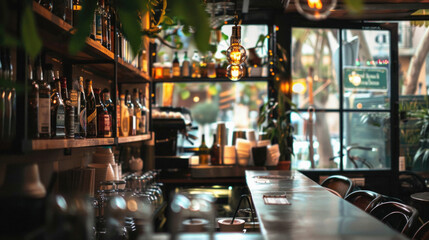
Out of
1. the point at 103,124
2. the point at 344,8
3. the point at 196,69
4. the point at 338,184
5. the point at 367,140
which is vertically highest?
the point at 344,8

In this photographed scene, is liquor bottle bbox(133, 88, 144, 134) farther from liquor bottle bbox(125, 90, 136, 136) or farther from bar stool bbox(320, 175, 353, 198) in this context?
bar stool bbox(320, 175, 353, 198)

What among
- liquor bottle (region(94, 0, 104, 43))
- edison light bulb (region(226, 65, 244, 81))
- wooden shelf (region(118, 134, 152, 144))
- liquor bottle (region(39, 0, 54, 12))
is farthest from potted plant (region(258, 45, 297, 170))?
liquor bottle (region(39, 0, 54, 12))

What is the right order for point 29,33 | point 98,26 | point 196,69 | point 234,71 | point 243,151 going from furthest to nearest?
point 196,69 < point 243,151 < point 234,71 < point 98,26 < point 29,33

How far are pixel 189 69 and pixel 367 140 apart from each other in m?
2.16

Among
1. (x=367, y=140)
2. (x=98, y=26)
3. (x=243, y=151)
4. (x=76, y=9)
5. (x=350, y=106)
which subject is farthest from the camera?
(x=367, y=140)

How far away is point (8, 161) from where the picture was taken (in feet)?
6.78

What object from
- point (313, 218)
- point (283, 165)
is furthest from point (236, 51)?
point (283, 165)

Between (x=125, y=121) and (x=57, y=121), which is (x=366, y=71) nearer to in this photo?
(x=125, y=121)

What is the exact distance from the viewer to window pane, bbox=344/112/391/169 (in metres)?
5.41

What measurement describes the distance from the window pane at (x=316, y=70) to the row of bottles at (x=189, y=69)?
38.3 inches

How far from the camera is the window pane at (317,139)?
5.37m

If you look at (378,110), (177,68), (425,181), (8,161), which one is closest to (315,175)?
(378,110)

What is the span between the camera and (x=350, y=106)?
5.39 metres

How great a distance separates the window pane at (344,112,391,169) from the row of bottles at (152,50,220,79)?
1.59 metres
